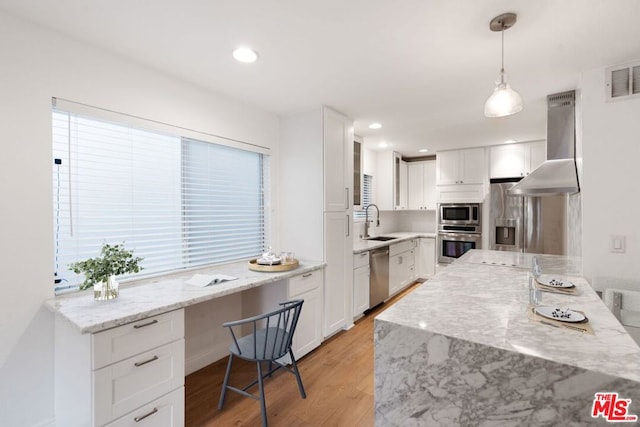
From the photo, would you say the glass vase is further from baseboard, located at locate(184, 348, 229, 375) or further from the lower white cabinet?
the lower white cabinet

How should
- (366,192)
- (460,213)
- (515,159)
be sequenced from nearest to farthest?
(515,159) < (460,213) < (366,192)

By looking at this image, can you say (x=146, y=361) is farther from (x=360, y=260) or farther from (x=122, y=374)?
(x=360, y=260)

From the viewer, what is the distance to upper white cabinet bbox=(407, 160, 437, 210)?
18.5 ft

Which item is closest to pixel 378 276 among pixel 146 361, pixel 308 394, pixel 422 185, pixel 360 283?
pixel 360 283

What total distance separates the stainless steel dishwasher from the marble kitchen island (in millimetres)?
2428

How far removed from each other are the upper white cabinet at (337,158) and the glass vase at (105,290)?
185cm

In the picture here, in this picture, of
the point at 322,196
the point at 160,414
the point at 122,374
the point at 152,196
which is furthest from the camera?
the point at 322,196

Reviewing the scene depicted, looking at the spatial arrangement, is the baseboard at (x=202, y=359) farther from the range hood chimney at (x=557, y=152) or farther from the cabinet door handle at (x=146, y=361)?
the range hood chimney at (x=557, y=152)

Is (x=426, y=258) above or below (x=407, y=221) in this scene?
below

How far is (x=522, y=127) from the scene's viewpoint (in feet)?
12.3

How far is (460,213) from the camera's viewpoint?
493 cm

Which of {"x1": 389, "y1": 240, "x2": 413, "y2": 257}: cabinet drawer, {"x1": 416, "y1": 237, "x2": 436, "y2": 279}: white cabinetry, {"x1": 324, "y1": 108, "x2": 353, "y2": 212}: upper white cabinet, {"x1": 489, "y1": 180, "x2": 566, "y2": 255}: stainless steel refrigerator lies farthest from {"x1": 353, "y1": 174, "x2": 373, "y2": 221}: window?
{"x1": 489, "y1": 180, "x2": 566, "y2": 255}: stainless steel refrigerator

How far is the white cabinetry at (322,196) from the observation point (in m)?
3.00

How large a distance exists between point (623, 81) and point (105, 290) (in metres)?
3.72
